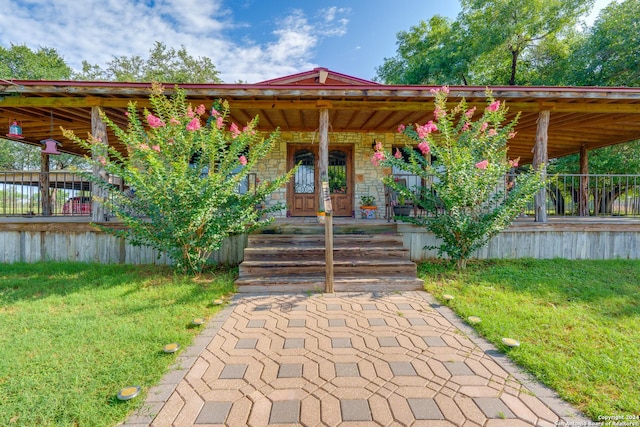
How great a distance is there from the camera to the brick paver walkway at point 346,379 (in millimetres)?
1724

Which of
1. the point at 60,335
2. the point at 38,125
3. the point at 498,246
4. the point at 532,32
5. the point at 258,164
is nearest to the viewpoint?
the point at 60,335

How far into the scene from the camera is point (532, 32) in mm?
14359

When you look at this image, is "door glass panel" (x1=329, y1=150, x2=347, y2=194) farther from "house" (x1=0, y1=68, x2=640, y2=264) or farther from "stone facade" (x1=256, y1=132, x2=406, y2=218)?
"stone facade" (x1=256, y1=132, x2=406, y2=218)

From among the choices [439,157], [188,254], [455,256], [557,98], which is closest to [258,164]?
[188,254]

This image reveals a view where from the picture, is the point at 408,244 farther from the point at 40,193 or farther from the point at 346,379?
the point at 40,193

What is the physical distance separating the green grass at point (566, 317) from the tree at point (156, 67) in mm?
22636

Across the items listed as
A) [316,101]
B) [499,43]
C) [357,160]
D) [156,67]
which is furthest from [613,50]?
[156,67]

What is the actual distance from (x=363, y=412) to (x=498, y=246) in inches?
191

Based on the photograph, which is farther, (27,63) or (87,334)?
(27,63)

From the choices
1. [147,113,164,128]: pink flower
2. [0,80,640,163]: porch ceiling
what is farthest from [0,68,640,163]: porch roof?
[147,113,164,128]: pink flower

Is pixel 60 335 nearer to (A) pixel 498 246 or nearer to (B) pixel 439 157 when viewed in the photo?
(B) pixel 439 157

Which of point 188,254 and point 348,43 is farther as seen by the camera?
point 348,43

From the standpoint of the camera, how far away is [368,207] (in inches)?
292

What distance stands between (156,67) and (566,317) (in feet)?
86.1
